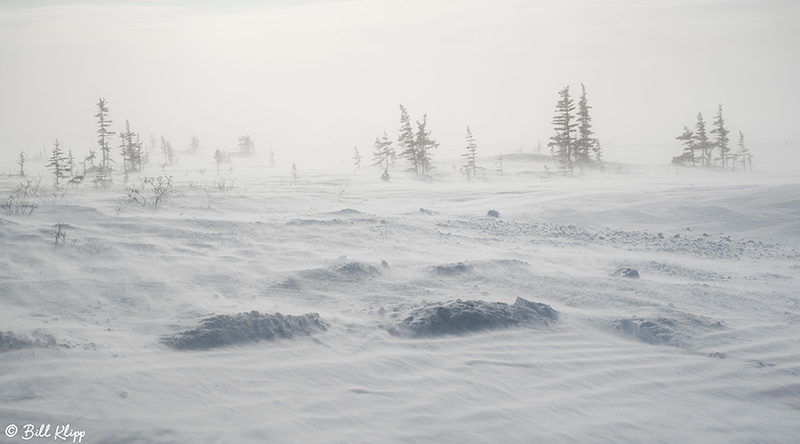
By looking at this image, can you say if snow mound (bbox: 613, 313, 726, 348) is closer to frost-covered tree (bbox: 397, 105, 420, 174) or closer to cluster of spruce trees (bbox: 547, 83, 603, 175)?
frost-covered tree (bbox: 397, 105, 420, 174)

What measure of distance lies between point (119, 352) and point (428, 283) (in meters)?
3.33

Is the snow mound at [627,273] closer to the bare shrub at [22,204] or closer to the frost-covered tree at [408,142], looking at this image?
the bare shrub at [22,204]

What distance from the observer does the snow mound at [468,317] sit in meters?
4.46

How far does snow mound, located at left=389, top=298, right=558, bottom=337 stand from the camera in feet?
14.6

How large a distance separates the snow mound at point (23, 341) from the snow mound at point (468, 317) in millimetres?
2664

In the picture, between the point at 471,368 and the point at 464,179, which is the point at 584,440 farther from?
the point at 464,179

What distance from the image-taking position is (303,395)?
10.7 ft

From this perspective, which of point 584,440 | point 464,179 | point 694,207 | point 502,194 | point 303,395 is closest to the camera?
point 584,440

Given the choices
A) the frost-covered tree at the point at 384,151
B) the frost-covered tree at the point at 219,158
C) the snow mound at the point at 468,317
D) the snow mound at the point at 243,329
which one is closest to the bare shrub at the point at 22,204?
the snow mound at the point at 243,329

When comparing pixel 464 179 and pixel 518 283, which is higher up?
pixel 464 179

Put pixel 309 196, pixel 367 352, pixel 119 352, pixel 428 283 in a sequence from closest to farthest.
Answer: pixel 119 352 → pixel 367 352 → pixel 428 283 → pixel 309 196

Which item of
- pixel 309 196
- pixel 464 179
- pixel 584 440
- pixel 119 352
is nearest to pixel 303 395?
pixel 119 352

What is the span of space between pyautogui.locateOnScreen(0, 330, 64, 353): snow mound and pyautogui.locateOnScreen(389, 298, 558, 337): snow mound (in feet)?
8.74

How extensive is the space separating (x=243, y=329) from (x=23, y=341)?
1556mm
